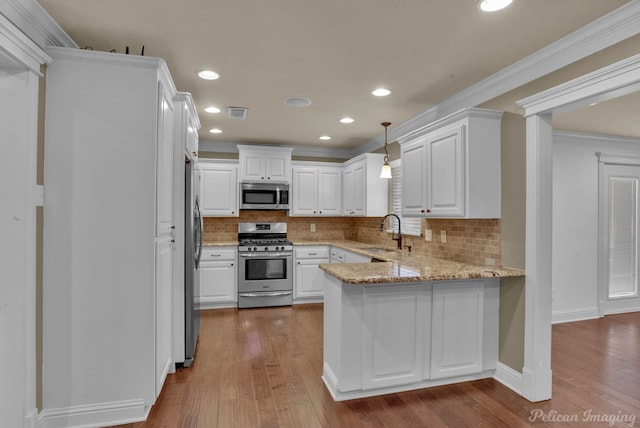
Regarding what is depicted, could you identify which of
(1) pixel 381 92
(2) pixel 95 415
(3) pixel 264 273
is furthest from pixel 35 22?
(3) pixel 264 273

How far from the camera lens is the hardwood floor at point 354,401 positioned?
230cm

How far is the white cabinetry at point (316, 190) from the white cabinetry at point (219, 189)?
3.08ft

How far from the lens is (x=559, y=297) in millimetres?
4559

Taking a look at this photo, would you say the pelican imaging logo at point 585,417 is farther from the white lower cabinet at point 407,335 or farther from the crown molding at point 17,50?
the crown molding at point 17,50

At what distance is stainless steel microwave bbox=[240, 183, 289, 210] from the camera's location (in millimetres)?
5395

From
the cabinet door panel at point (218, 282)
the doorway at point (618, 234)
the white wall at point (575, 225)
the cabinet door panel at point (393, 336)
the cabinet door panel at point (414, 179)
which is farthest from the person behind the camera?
the cabinet door panel at point (218, 282)

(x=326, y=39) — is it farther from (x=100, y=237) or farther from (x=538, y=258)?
(x=538, y=258)

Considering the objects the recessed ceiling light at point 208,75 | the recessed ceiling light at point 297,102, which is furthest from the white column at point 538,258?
the recessed ceiling light at point 208,75

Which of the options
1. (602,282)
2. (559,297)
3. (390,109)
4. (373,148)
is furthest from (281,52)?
(602,282)

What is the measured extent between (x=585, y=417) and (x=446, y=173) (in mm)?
1987

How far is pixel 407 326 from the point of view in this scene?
8.64ft

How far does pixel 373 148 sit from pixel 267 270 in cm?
246

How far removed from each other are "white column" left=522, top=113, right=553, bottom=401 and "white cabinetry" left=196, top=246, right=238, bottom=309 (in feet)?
12.3

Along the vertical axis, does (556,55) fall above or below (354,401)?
above
